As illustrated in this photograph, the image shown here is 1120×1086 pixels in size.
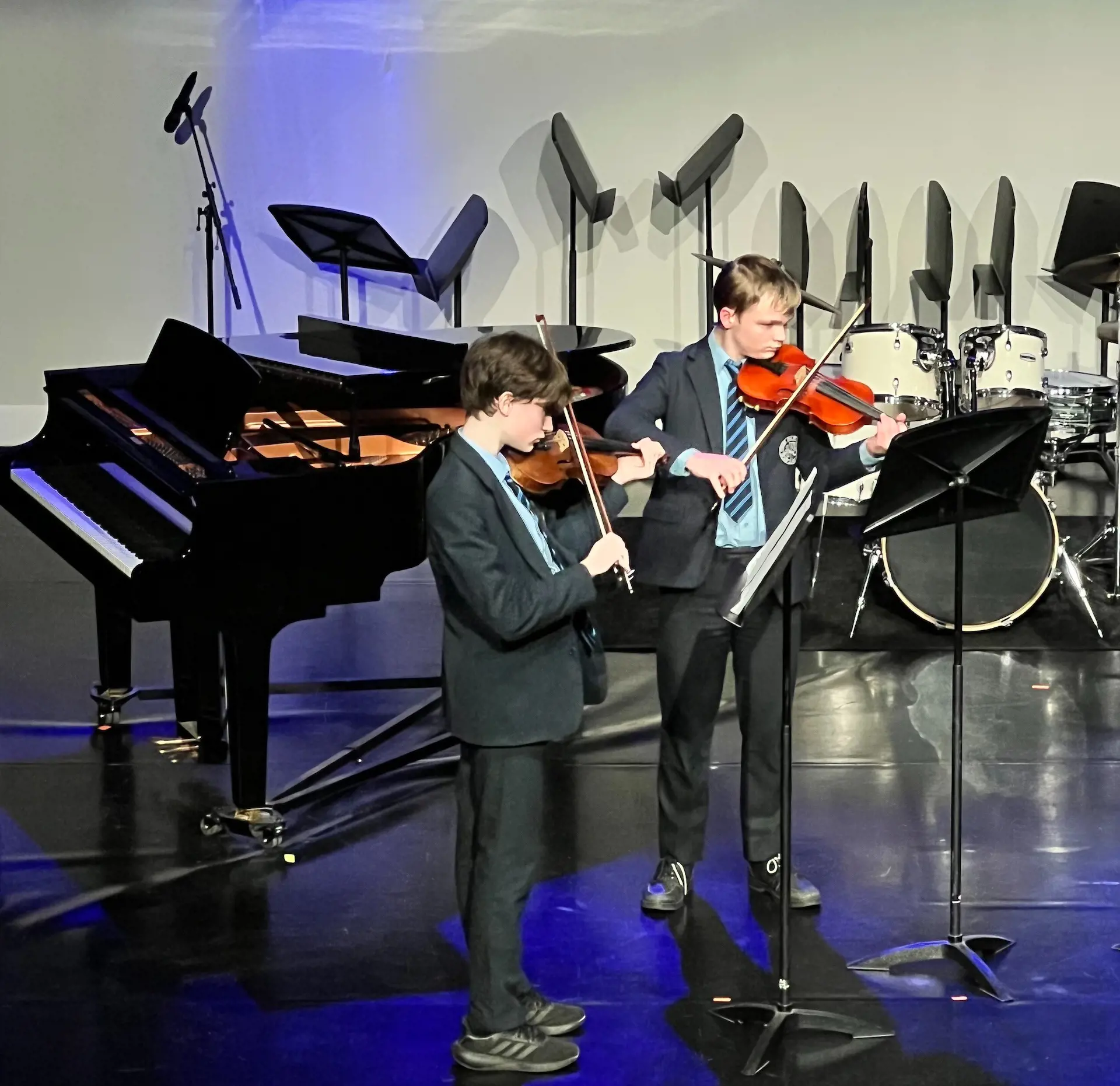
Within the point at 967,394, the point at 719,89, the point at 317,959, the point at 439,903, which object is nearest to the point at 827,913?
the point at 439,903

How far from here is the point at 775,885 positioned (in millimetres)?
3801

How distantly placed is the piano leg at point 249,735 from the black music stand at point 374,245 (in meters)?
4.49

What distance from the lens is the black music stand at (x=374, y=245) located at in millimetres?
8212

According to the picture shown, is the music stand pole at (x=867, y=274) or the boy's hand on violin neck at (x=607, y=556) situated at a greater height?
the music stand pole at (x=867, y=274)

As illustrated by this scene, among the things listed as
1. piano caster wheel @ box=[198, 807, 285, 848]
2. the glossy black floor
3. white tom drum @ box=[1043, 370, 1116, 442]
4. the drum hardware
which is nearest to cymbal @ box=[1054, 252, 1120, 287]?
white tom drum @ box=[1043, 370, 1116, 442]

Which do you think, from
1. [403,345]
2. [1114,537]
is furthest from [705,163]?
[403,345]

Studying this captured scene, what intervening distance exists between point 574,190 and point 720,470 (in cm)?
588

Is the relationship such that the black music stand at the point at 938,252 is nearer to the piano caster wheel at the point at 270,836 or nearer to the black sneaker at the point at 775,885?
the black sneaker at the point at 775,885

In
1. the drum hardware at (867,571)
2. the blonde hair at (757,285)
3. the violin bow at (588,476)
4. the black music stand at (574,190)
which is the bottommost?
the drum hardware at (867,571)

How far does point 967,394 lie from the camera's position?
685cm

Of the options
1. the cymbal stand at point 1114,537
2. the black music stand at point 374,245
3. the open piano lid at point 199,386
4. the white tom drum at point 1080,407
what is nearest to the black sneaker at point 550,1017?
the open piano lid at point 199,386

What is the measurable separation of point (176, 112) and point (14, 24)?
1343mm

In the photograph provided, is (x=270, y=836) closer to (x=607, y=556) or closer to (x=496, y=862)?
(x=496, y=862)

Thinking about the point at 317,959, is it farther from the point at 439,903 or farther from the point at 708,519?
the point at 708,519
